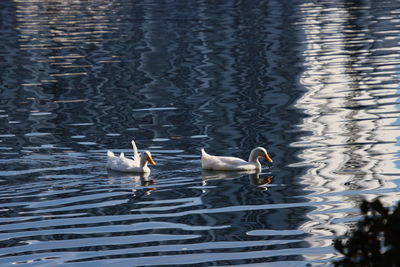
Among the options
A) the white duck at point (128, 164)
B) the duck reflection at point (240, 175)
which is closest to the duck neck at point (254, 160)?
the duck reflection at point (240, 175)

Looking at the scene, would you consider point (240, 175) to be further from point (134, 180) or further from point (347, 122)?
point (347, 122)

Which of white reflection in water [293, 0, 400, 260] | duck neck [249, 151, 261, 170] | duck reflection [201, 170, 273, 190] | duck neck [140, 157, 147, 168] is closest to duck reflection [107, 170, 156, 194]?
duck neck [140, 157, 147, 168]

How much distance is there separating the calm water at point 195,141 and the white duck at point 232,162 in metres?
0.18

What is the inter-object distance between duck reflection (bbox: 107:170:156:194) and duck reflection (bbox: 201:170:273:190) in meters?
0.92

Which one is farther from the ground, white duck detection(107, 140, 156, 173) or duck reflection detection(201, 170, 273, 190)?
white duck detection(107, 140, 156, 173)

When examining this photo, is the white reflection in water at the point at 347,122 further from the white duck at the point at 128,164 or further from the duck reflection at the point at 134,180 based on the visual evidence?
the white duck at the point at 128,164

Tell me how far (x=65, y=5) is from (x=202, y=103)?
45337 mm

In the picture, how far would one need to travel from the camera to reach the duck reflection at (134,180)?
15.2m

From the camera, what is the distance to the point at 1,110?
23.3 metres

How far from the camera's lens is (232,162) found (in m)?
16.2

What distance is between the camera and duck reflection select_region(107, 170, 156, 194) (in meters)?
15.2

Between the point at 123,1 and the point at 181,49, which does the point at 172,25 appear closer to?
the point at 181,49

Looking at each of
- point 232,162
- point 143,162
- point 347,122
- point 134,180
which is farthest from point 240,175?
point 347,122

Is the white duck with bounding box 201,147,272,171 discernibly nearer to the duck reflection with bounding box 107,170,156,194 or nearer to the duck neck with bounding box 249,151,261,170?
the duck neck with bounding box 249,151,261,170
